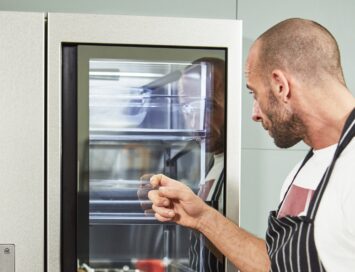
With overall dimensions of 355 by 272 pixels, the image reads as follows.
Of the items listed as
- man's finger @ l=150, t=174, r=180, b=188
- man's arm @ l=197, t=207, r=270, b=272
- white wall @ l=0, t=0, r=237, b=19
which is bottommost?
man's arm @ l=197, t=207, r=270, b=272

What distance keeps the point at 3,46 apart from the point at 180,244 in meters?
0.70

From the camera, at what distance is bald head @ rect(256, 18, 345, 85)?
133 centimetres

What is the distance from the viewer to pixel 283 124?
142cm

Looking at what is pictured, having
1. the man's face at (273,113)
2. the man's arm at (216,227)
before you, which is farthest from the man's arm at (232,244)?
the man's face at (273,113)

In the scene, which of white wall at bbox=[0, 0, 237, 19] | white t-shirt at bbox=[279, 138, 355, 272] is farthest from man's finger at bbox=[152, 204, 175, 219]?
white wall at bbox=[0, 0, 237, 19]

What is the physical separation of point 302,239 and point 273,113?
0.95 ft

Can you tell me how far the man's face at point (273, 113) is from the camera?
141cm

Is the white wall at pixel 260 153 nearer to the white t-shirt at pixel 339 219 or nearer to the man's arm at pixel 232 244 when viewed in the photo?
the man's arm at pixel 232 244

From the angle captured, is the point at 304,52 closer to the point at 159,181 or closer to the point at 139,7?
the point at 159,181

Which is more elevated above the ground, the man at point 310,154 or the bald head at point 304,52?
the bald head at point 304,52

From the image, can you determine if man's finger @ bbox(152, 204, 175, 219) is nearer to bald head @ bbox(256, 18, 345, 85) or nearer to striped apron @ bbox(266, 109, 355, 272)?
striped apron @ bbox(266, 109, 355, 272)

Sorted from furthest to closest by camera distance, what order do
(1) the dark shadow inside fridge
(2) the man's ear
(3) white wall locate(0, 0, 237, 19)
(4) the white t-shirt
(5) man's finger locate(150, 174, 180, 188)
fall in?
(3) white wall locate(0, 0, 237, 19), (1) the dark shadow inside fridge, (5) man's finger locate(150, 174, 180, 188), (2) the man's ear, (4) the white t-shirt

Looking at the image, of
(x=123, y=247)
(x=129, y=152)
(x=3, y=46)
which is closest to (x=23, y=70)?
(x=3, y=46)

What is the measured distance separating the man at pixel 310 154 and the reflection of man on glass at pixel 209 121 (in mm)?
134
